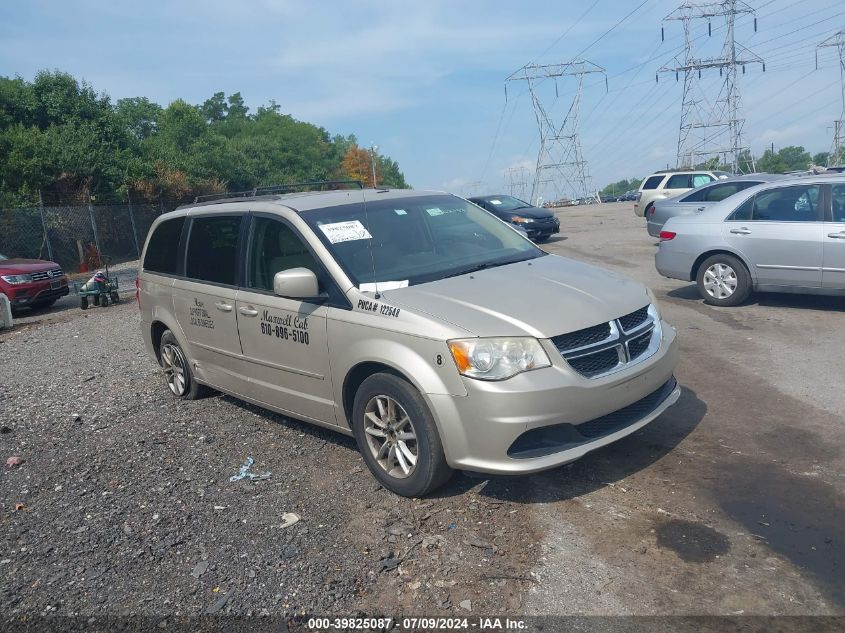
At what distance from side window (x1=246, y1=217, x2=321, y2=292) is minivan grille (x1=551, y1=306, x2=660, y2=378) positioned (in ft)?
6.14

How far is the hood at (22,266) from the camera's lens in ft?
48.4

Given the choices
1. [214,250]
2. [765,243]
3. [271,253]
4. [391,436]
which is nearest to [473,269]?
[391,436]

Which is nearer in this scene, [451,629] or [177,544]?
[451,629]

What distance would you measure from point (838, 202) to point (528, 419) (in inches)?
252

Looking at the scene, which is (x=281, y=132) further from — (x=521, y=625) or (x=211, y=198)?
(x=521, y=625)

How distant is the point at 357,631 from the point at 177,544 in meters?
1.43

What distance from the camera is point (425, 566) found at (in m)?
3.58

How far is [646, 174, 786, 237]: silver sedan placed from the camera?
1357 centimetres

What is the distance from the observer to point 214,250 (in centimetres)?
583

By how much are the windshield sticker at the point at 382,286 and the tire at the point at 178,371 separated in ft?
8.66

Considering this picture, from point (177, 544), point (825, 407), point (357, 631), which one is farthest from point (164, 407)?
point (825, 407)

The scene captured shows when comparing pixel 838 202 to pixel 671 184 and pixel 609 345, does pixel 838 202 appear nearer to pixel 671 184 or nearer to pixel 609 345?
pixel 609 345

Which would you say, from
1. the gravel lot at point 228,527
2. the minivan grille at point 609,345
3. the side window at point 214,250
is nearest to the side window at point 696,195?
the minivan grille at point 609,345

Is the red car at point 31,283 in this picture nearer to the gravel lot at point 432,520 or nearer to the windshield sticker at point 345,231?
the gravel lot at point 432,520
